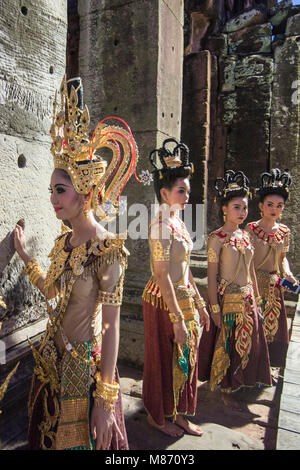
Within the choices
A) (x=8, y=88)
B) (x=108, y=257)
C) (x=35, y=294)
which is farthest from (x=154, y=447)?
(x=8, y=88)

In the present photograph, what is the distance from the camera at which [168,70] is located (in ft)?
12.9

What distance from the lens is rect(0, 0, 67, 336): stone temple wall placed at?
184 cm

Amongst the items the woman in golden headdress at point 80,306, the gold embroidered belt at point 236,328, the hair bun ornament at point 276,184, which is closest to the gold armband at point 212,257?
the gold embroidered belt at point 236,328

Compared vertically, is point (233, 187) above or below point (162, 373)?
above

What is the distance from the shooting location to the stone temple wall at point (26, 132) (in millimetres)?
1841

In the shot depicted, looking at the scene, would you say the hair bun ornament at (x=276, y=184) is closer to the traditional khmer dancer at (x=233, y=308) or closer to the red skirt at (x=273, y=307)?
the traditional khmer dancer at (x=233, y=308)

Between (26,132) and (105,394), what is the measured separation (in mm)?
1486

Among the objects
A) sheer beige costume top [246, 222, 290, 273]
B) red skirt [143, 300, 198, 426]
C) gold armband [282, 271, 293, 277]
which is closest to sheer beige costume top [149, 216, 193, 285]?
red skirt [143, 300, 198, 426]

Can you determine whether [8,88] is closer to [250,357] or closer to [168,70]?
[168,70]

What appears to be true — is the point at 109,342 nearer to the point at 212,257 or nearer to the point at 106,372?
the point at 106,372

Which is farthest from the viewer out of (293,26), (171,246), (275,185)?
(293,26)

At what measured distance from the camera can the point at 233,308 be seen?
336 cm

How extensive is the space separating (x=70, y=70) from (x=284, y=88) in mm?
3630

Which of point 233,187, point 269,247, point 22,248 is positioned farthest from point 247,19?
point 22,248
